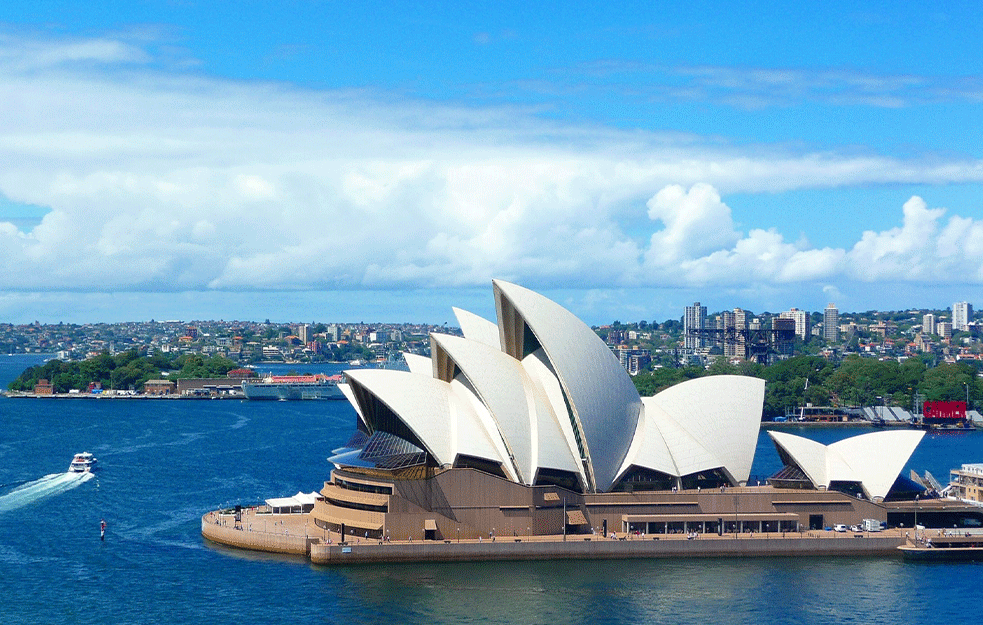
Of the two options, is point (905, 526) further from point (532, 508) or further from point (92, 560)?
point (92, 560)

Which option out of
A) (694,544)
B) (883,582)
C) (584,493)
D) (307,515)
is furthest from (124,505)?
(883,582)

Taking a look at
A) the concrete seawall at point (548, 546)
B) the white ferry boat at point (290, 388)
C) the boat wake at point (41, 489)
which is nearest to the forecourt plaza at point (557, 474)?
the concrete seawall at point (548, 546)

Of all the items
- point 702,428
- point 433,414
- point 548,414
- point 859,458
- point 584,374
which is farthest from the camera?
point 702,428

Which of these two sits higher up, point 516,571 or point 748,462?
point 748,462

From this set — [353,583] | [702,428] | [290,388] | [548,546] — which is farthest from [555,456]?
[290,388]

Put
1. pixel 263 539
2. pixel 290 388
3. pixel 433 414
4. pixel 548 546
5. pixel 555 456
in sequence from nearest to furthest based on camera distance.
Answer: pixel 548 546, pixel 263 539, pixel 555 456, pixel 433 414, pixel 290 388

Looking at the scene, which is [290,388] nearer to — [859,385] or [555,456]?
[859,385]

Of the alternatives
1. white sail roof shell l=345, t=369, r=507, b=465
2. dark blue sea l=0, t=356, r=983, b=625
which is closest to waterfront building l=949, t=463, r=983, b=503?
dark blue sea l=0, t=356, r=983, b=625
